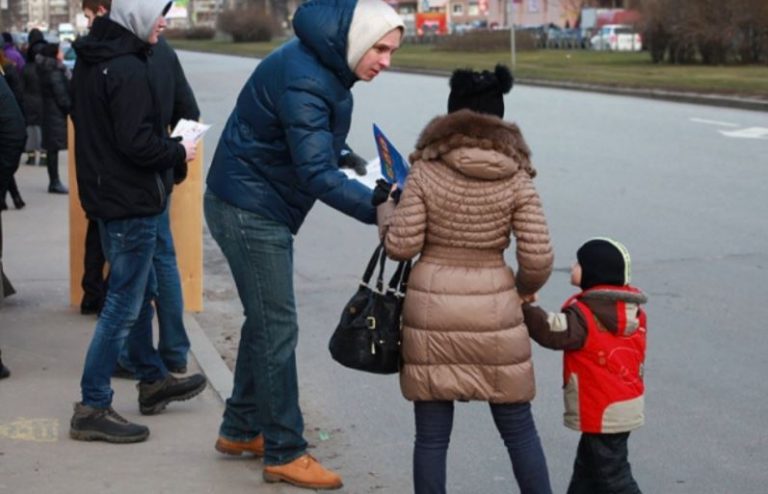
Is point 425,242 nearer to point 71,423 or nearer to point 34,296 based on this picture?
point 71,423

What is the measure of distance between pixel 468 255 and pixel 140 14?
6.40 ft

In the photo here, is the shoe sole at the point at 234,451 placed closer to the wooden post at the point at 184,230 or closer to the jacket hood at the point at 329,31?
the jacket hood at the point at 329,31

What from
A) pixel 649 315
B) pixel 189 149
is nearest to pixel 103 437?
pixel 189 149

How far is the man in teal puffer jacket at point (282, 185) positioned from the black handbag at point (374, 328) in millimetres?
238

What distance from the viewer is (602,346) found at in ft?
15.4

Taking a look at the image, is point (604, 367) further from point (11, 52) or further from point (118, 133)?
Result: point (11, 52)

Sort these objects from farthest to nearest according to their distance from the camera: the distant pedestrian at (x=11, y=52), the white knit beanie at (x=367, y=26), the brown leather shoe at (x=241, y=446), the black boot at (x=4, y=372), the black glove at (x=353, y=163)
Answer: the distant pedestrian at (x=11, y=52) → the black boot at (x=4, y=372) → the brown leather shoe at (x=241, y=446) → the black glove at (x=353, y=163) → the white knit beanie at (x=367, y=26)

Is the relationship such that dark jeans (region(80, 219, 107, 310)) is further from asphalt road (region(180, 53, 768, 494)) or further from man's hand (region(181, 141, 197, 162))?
man's hand (region(181, 141, 197, 162))

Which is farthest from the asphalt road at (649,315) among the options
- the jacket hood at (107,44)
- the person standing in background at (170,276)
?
the jacket hood at (107,44)

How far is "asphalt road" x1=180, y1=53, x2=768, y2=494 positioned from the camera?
604cm

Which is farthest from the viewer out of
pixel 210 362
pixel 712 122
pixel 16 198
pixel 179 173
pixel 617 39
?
pixel 617 39

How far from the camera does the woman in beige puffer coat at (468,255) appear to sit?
4.61 m

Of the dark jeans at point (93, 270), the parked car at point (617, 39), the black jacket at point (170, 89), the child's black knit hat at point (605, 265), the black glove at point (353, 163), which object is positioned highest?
the parked car at point (617, 39)

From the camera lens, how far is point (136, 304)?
5949mm
